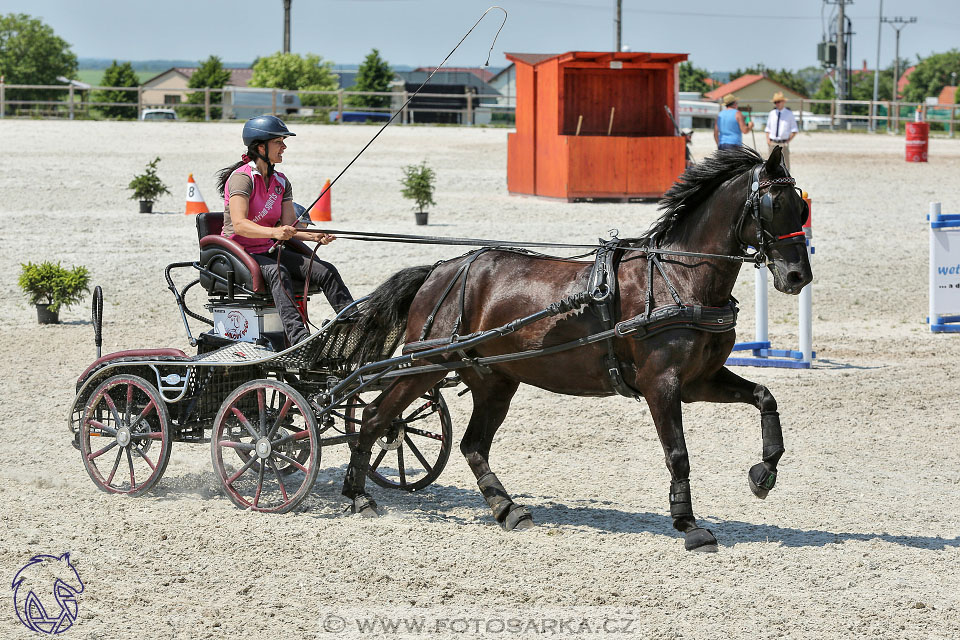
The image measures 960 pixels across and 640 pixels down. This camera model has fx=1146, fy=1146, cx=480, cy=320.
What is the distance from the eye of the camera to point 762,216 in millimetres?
5508

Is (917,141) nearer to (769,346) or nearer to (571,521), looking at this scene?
(769,346)

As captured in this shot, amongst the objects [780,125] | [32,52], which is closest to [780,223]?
[780,125]

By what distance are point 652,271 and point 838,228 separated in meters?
12.8

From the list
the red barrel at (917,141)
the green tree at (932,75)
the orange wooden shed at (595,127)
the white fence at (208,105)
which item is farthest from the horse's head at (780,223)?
the green tree at (932,75)

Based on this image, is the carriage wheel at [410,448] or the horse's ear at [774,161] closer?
the horse's ear at [774,161]

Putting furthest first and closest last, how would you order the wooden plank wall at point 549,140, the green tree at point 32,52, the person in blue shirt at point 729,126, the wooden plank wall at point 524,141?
the green tree at point 32,52
the wooden plank wall at point 524,141
the wooden plank wall at point 549,140
the person in blue shirt at point 729,126

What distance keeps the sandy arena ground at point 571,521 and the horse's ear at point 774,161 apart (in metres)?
1.84

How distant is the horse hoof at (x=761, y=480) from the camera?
18.7ft

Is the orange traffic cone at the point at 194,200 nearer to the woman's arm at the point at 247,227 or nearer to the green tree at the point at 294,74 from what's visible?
the woman's arm at the point at 247,227

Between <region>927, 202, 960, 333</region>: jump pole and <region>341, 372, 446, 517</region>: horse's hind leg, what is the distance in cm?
715

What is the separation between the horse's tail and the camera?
21.0ft

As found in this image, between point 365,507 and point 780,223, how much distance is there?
2.68 metres

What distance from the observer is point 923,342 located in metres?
11.1

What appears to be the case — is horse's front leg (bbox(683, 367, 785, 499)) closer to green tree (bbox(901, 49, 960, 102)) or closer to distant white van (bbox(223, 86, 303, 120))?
distant white van (bbox(223, 86, 303, 120))
